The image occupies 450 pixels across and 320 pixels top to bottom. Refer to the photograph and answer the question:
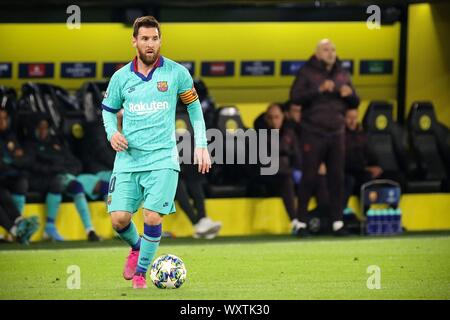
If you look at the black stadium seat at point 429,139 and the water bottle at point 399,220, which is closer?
the water bottle at point 399,220

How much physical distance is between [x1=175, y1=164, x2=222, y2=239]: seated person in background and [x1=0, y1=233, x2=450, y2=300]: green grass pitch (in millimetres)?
251

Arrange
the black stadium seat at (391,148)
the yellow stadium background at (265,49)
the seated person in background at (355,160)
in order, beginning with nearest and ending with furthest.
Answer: the seated person in background at (355,160)
the black stadium seat at (391,148)
the yellow stadium background at (265,49)

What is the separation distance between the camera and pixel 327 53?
14609 millimetres

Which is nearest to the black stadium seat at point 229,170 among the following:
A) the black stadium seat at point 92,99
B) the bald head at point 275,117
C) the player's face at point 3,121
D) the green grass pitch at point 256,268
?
the bald head at point 275,117

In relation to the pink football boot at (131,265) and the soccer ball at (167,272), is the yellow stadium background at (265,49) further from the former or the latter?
the soccer ball at (167,272)

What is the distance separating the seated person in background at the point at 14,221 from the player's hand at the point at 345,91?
3607 mm

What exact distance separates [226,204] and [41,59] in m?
3.27

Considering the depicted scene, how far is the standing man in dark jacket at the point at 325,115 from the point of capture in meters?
14.7

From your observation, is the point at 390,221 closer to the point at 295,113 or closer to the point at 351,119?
the point at 351,119

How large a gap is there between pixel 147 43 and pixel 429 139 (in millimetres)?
7444

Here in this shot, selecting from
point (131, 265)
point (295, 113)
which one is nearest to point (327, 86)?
point (295, 113)

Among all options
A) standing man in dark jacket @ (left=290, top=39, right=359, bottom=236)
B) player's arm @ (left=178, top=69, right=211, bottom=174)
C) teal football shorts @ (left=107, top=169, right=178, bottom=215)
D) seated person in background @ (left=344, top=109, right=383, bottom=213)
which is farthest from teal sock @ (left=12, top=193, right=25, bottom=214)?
player's arm @ (left=178, top=69, right=211, bottom=174)

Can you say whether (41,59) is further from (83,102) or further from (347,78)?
(347,78)

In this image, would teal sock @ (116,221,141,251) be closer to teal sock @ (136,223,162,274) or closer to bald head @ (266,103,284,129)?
teal sock @ (136,223,162,274)
